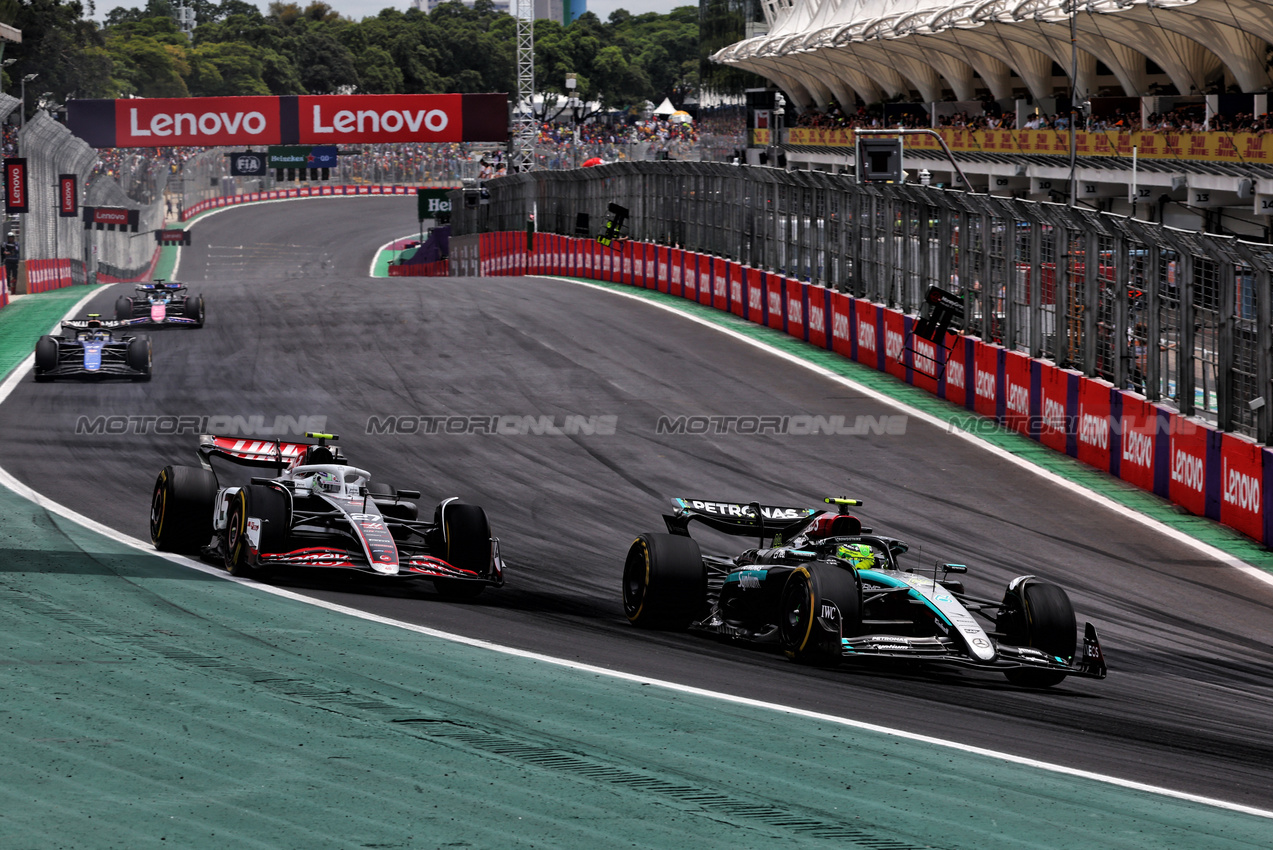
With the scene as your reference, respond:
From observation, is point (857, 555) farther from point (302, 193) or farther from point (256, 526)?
point (302, 193)

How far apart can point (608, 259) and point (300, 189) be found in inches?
2815

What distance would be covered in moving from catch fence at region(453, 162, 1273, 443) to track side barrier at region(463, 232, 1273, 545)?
0.26 meters

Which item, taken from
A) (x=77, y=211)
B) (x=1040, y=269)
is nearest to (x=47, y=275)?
(x=77, y=211)

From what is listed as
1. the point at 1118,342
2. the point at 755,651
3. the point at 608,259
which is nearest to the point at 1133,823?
the point at 755,651

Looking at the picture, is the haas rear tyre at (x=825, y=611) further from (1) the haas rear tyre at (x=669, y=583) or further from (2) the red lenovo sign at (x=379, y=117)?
(2) the red lenovo sign at (x=379, y=117)

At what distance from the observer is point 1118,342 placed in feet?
61.1

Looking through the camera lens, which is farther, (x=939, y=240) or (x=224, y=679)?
(x=939, y=240)

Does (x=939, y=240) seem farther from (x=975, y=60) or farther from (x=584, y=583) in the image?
(x=975, y=60)

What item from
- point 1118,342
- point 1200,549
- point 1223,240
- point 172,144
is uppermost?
point 172,144

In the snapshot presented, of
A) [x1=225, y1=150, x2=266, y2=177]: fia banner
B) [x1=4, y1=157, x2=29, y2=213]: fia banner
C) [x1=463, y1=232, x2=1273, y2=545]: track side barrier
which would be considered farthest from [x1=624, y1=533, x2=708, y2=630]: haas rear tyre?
[x1=225, y1=150, x2=266, y2=177]: fia banner

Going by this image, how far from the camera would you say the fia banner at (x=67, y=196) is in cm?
5353

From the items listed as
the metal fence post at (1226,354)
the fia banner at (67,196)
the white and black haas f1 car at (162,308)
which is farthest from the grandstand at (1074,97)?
the fia banner at (67,196)

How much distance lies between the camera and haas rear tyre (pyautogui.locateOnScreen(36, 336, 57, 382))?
23141 mm

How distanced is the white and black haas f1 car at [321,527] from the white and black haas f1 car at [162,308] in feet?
57.7
